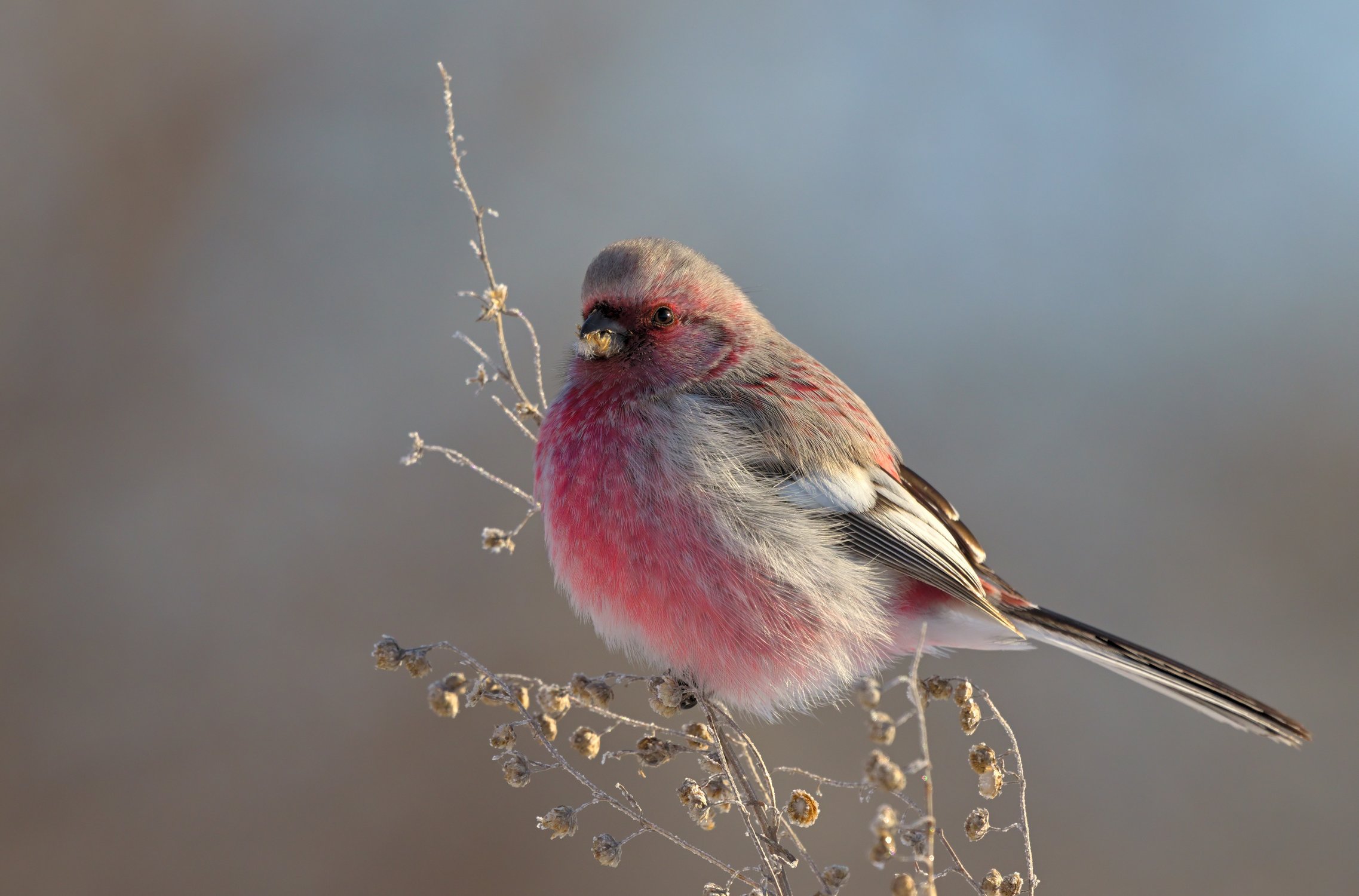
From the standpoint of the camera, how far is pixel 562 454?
7.38 feet

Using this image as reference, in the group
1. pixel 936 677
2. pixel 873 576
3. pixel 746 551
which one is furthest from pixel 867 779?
pixel 873 576

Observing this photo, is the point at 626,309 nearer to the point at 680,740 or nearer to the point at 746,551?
the point at 746,551

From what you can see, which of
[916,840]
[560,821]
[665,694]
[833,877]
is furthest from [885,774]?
[665,694]

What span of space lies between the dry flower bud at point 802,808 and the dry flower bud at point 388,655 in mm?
661

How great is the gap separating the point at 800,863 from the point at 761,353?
1.22 m

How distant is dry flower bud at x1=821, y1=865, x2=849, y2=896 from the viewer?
4.52 ft

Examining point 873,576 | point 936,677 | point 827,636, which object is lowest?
point 936,677

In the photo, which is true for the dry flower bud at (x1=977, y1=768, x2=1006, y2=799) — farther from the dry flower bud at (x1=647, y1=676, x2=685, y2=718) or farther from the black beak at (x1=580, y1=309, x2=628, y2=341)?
the black beak at (x1=580, y1=309, x2=628, y2=341)

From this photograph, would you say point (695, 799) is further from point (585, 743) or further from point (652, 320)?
point (652, 320)

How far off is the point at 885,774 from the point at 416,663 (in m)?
0.76

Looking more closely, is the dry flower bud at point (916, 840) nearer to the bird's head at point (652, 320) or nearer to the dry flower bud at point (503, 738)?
the dry flower bud at point (503, 738)

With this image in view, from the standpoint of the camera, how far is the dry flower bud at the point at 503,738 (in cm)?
153

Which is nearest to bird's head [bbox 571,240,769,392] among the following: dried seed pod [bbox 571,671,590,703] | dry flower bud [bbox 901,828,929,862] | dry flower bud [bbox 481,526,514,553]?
dry flower bud [bbox 481,526,514,553]

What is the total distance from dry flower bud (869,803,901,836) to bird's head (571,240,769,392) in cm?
130
